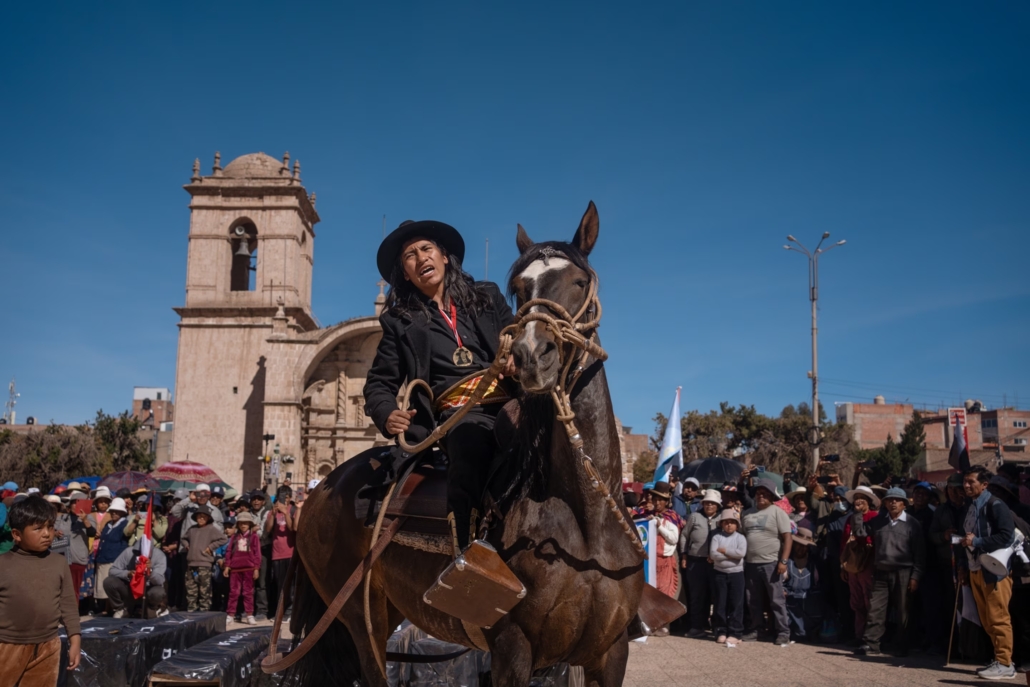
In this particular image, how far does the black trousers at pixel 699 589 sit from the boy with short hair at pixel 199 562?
7.84 m

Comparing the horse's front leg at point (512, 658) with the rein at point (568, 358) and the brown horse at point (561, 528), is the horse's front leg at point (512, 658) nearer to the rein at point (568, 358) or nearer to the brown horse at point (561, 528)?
the brown horse at point (561, 528)

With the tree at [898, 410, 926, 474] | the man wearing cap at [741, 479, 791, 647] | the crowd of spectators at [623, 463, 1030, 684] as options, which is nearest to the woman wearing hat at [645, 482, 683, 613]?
the crowd of spectators at [623, 463, 1030, 684]

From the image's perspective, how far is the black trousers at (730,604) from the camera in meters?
11.2

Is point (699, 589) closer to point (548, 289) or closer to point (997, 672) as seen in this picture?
point (997, 672)

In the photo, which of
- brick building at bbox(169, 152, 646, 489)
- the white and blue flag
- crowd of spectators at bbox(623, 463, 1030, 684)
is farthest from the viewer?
brick building at bbox(169, 152, 646, 489)

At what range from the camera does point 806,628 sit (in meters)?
11.5

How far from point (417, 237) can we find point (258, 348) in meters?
37.0

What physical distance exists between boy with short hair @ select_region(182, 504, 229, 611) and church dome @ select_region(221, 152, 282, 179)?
3110 cm

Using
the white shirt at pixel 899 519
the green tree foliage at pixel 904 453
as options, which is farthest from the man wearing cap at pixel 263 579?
the green tree foliage at pixel 904 453

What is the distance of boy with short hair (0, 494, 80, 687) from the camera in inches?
203

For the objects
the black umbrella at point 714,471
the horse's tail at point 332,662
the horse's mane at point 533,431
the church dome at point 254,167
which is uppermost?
the church dome at point 254,167

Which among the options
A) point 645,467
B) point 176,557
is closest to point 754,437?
point 645,467

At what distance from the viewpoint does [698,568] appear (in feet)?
39.4

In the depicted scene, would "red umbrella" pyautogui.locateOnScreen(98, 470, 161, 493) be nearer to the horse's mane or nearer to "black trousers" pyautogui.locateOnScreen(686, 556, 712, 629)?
"black trousers" pyautogui.locateOnScreen(686, 556, 712, 629)
